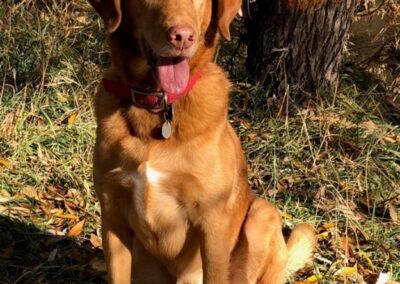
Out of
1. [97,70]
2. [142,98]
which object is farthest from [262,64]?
[142,98]


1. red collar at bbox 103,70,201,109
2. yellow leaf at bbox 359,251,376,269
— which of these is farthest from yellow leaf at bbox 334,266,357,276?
red collar at bbox 103,70,201,109

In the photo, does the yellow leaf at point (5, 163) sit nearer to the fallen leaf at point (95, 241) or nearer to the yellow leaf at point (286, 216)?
the fallen leaf at point (95, 241)

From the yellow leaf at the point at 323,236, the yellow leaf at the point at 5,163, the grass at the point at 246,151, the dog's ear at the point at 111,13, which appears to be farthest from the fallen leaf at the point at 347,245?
the yellow leaf at the point at 5,163

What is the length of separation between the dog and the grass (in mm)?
1047

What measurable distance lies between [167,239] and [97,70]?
3042 mm

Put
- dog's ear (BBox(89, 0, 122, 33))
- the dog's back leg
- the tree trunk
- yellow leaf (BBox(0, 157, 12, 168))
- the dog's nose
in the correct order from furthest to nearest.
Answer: the tree trunk
yellow leaf (BBox(0, 157, 12, 168))
the dog's back leg
dog's ear (BBox(89, 0, 122, 33))
the dog's nose

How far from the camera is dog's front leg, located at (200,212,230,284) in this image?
2.87m

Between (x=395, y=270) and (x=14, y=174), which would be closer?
(x=395, y=270)

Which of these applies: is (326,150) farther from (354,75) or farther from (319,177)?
(354,75)

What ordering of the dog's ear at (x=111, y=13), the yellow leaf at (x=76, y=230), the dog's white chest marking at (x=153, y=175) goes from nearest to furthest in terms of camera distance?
the dog's ear at (x=111, y=13) < the dog's white chest marking at (x=153, y=175) < the yellow leaf at (x=76, y=230)

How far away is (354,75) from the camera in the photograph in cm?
585

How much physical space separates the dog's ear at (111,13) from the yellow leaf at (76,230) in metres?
1.84

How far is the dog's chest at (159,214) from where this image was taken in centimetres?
281

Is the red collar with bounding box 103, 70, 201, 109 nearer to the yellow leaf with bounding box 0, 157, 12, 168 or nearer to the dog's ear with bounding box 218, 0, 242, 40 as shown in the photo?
the dog's ear with bounding box 218, 0, 242, 40
